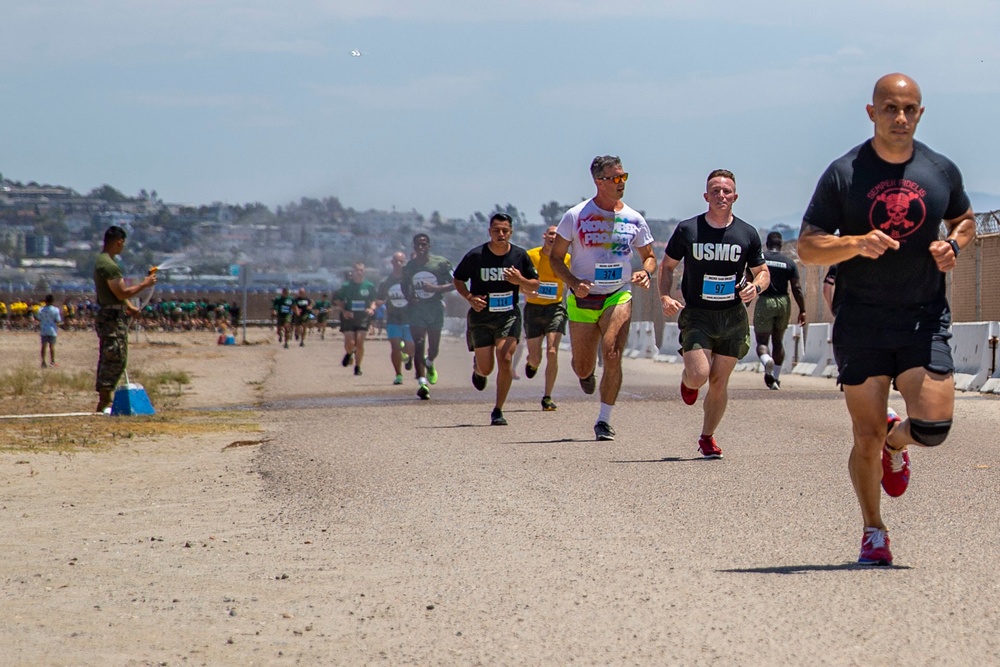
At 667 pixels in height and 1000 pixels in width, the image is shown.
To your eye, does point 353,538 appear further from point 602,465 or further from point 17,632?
point 602,465

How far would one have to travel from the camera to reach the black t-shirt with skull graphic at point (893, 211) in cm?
650

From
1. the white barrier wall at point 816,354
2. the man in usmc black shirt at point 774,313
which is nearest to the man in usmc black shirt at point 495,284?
the man in usmc black shirt at point 774,313

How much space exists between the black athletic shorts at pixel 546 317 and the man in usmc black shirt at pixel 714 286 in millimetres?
5209

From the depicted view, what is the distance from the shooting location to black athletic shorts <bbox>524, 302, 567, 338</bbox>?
1673 centimetres

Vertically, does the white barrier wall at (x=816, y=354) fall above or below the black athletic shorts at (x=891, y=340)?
below

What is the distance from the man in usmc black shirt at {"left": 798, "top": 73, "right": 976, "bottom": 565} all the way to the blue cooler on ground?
1143cm

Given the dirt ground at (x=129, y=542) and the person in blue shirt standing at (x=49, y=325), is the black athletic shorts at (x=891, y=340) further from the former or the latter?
→ the person in blue shirt standing at (x=49, y=325)

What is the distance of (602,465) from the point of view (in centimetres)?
1073

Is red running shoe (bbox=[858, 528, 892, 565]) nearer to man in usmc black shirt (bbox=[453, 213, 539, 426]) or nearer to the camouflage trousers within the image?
man in usmc black shirt (bbox=[453, 213, 539, 426])

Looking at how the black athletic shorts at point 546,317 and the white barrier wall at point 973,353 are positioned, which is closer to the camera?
the black athletic shorts at point 546,317

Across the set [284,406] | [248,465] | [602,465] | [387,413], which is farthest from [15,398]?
[602,465]

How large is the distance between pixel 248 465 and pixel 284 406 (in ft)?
24.8

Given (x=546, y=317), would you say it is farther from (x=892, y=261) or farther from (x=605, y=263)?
(x=892, y=261)

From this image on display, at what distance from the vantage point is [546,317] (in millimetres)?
16766
